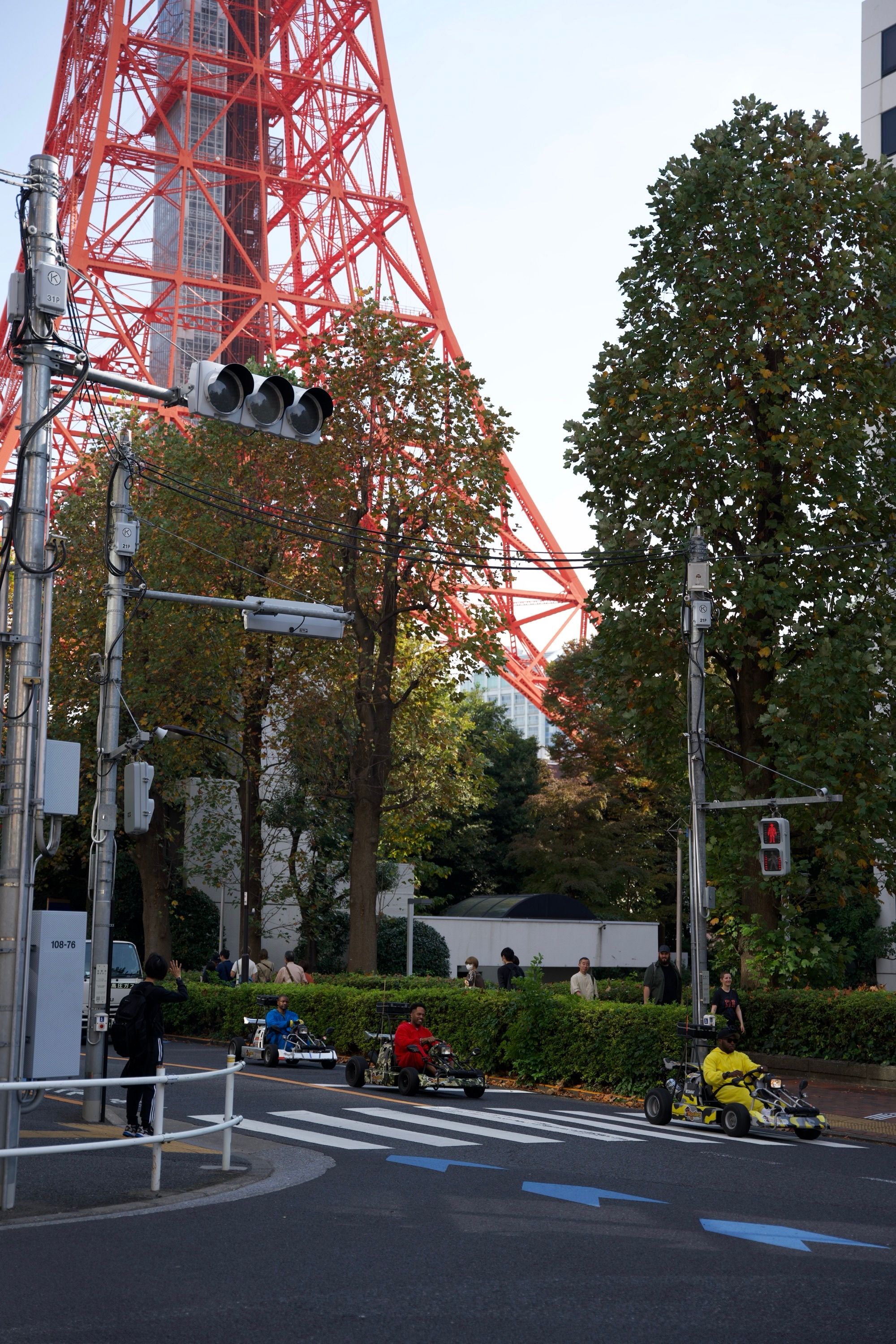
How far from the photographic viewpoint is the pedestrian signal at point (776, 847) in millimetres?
18391

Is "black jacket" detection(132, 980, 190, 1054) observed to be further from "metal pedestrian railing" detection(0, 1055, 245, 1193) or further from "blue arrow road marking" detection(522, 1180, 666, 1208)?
"blue arrow road marking" detection(522, 1180, 666, 1208)

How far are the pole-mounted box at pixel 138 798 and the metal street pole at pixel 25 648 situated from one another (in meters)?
5.28

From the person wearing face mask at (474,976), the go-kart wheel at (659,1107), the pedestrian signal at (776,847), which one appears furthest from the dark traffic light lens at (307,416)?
the person wearing face mask at (474,976)

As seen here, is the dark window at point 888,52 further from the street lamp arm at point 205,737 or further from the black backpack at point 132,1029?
the black backpack at point 132,1029

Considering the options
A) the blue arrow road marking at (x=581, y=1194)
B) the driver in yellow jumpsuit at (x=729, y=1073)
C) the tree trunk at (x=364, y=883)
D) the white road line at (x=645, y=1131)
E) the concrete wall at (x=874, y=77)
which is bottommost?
the white road line at (x=645, y=1131)

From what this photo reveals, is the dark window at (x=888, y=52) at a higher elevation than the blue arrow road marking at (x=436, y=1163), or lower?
higher

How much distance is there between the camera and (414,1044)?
18906 mm

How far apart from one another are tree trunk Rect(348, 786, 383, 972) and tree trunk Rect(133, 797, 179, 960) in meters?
8.19

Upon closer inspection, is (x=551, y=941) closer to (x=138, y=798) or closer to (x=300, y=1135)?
(x=138, y=798)

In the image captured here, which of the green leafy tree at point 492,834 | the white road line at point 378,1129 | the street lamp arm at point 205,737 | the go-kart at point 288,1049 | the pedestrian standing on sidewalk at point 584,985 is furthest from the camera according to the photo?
the green leafy tree at point 492,834

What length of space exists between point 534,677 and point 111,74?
Answer: 94.9 feet

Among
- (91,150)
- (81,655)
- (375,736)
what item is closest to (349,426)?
(375,736)

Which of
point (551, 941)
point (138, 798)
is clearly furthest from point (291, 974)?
point (138, 798)

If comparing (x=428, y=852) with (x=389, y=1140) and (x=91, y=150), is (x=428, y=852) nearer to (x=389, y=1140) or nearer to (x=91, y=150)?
(x=91, y=150)
